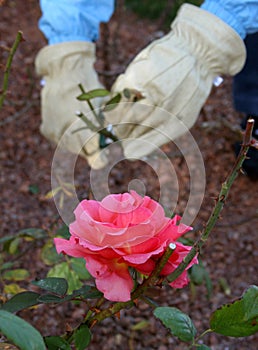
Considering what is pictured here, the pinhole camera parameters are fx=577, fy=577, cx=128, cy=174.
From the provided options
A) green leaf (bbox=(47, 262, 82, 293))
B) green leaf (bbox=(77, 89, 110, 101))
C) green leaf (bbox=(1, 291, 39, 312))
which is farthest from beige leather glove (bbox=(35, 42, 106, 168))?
green leaf (bbox=(1, 291, 39, 312))

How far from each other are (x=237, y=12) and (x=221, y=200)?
2.36ft

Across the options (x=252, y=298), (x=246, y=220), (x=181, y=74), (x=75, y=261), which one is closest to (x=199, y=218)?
(x=246, y=220)

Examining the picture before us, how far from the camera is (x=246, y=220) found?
64.1 inches

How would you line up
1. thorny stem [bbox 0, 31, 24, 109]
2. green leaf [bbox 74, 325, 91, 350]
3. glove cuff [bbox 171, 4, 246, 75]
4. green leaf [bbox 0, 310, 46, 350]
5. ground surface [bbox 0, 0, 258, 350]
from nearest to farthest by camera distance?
1. green leaf [bbox 0, 310, 46, 350]
2. green leaf [bbox 74, 325, 91, 350]
3. thorny stem [bbox 0, 31, 24, 109]
4. glove cuff [bbox 171, 4, 246, 75]
5. ground surface [bbox 0, 0, 258, 350]

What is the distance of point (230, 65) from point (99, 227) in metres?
0.75

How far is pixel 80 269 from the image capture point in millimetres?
968

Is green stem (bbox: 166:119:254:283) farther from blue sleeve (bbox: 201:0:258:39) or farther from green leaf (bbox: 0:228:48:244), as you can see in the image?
blue sleeve (bbox: 201:0:258:39)

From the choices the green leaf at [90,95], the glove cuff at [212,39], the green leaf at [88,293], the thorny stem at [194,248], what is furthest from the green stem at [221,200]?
the glove cuff at [212,39]

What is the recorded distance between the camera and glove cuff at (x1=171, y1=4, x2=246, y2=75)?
1167 millimetres

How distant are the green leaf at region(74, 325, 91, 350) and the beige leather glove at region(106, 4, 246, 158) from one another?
1.81 ft

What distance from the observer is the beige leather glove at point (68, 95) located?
4.23ft

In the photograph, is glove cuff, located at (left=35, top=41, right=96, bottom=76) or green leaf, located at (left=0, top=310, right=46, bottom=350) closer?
green leaf, located at (left=0, top=310, right=46, bottom=350)

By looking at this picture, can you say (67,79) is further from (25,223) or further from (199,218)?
(199,218)

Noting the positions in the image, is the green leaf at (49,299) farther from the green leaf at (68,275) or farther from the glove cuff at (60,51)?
the glove cuff at (60,51)
